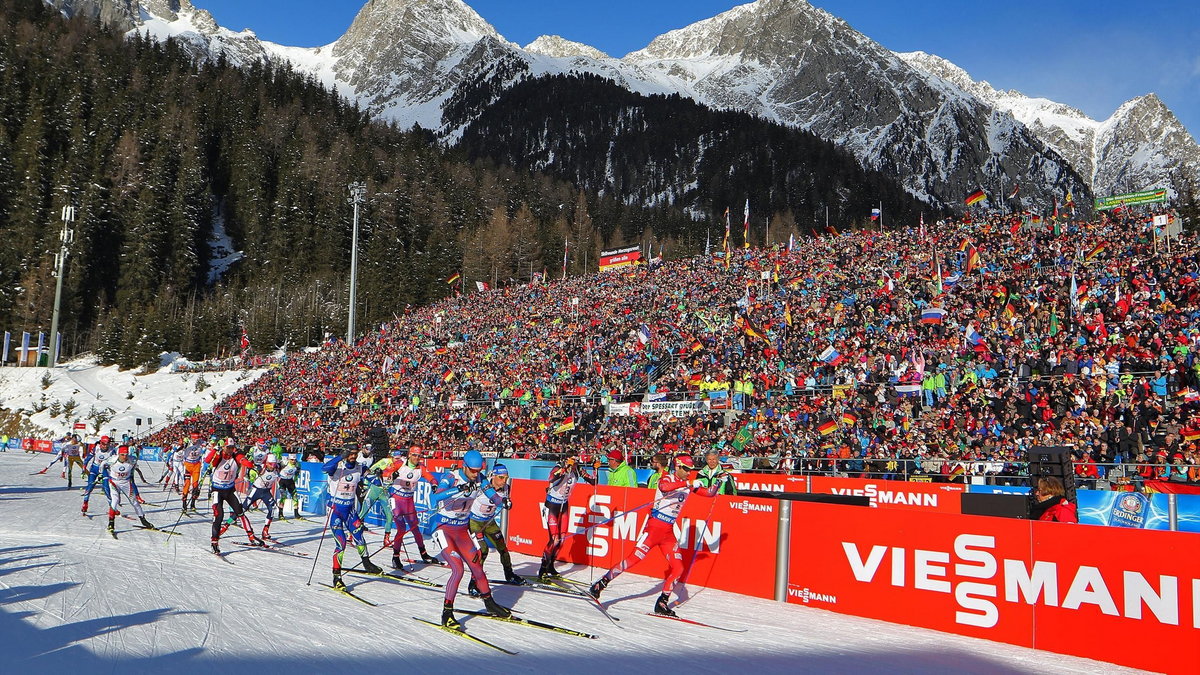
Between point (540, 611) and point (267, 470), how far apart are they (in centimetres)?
1003

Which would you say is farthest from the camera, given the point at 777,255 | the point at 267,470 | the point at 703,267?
the point at 703,267

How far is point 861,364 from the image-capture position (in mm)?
22609

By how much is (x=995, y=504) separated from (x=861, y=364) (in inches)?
457

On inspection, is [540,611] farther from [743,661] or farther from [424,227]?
[424,227]

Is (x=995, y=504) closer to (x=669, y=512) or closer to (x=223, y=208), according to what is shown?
(x=669, y=512)

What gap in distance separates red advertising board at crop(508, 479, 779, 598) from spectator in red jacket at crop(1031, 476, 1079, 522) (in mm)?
3218

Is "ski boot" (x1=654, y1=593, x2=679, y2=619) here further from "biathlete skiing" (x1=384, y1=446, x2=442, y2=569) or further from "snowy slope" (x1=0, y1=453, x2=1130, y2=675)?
"biathlete skiing" (x1=384, y1=446, x2=442, y2=569)

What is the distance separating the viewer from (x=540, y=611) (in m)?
9.52

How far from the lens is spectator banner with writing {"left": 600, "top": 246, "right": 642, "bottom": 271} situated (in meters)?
49.8

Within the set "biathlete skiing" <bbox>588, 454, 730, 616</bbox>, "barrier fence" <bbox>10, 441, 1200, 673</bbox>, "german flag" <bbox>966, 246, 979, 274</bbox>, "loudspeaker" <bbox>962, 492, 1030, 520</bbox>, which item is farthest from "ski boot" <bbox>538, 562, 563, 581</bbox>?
"german flag" <bbox>966, 246, 979, 274</bbox>

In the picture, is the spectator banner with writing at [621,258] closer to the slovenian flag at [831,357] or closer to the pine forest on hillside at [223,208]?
the slovenian flag at [831,357]

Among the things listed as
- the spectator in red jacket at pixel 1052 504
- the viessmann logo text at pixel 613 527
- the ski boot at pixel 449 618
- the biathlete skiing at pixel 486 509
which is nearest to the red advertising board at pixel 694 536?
the viessmann logo text at pixel 613 527

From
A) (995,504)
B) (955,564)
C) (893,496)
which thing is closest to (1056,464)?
(995,504)

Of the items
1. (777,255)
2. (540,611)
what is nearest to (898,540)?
(540,611)
